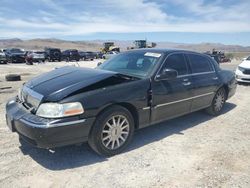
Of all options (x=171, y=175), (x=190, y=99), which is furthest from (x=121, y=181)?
(x=190, y=99)

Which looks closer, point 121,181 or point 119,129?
point 121,181

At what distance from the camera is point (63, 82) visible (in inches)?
169

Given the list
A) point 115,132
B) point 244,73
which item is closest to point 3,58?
point 244,73

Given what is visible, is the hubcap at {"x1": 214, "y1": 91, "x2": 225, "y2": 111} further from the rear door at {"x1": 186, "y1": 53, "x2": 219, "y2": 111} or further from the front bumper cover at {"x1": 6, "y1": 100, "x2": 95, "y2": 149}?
the front bumper cover at {"x1": 6, "y1": 100, "x2": 95, "y2": 149}

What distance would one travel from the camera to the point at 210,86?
6320 mm

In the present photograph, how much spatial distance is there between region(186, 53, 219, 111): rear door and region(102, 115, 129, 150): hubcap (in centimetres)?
201

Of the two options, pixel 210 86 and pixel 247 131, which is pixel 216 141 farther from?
pixel 210 86

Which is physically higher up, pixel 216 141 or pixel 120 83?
pixel 120 83

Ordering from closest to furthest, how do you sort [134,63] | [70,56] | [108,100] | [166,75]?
1. [108,100]
2. [166,75]
3. [134,63]
4. [70,56]

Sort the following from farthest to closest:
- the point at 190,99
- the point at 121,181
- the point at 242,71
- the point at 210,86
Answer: the point at 242,71, the point at 210,86, the point at 190,99, the point at 121,181

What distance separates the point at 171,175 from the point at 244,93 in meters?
Result: 7.40

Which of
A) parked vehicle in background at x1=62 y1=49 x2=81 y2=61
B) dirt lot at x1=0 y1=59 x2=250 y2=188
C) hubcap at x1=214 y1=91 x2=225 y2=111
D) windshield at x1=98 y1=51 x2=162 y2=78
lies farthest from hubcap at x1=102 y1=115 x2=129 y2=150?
parked vehicle in background at x1=62 y1=49 x2=81 y2=61

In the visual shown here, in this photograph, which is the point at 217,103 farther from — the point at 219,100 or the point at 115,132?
the point at 115,132

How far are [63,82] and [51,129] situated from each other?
902mm
